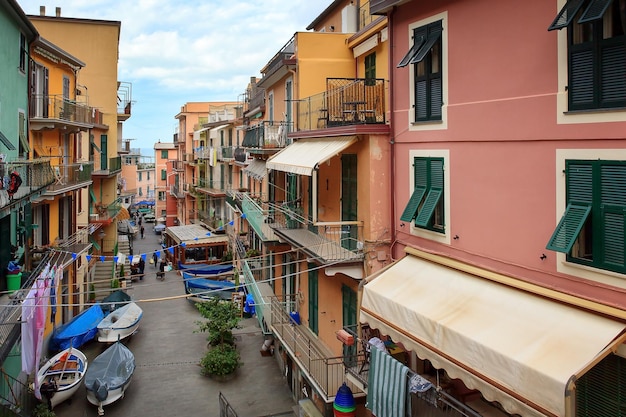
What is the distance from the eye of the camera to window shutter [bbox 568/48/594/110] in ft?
25.9

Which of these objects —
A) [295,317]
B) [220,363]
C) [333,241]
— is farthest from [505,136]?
[220,363]

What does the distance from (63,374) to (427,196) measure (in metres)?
17.5

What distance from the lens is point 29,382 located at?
1958 centimetres

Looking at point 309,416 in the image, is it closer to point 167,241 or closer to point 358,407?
point 358,407

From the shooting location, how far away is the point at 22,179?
55.0 ft

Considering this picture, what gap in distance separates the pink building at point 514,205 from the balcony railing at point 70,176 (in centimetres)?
1758

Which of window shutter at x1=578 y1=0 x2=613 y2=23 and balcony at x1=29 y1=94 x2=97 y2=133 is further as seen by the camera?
balcony at x1=29 y1=94 x2=97 y2=133

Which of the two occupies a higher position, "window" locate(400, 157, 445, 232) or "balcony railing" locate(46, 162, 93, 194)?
"balcony railing" locate(46, 162, 93, 194)

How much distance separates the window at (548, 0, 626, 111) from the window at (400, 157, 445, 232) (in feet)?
12.2

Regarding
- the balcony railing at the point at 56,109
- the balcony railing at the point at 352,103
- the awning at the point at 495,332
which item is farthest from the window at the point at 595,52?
the balcony railing at the point at 56,109

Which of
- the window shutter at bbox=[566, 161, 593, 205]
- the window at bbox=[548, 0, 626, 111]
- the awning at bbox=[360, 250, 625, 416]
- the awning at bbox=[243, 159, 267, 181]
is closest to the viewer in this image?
the awning at bbox=[360, 250, 625, 416]

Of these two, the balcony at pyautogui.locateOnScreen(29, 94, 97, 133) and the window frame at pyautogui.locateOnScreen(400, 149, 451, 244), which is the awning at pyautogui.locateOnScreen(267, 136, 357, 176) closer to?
the window frame at pyautogui.locateOnScreen(400, 149, 451, 244)

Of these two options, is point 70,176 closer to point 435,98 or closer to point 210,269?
point 210,269

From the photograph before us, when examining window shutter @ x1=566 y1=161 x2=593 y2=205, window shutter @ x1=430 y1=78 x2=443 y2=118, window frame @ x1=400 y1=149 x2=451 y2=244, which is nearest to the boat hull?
window frame @ x1=400 y1=149 x2=451 y2=244
